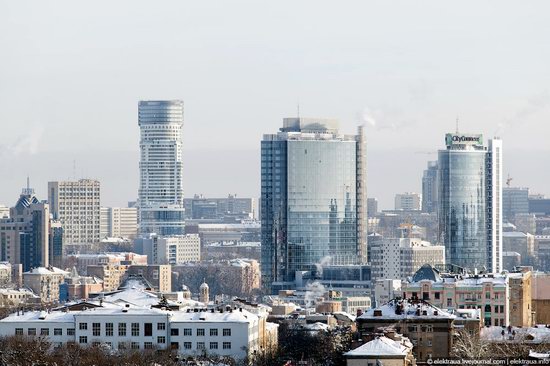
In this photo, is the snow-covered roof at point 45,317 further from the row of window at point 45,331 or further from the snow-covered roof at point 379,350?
the snow-covered roof at point 379,350

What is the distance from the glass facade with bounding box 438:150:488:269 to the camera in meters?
194

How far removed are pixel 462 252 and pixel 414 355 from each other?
11065cm

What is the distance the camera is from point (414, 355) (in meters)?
84.3

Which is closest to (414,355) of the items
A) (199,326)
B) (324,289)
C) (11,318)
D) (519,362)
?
(519,362)

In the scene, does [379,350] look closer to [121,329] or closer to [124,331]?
[124,331]

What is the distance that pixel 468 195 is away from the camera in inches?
7657

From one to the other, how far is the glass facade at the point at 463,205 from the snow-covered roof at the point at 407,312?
10066cm

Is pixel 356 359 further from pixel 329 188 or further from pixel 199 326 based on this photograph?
pixel 329 188

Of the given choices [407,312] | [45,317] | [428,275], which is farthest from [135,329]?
[428,275]

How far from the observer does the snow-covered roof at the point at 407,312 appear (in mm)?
90375

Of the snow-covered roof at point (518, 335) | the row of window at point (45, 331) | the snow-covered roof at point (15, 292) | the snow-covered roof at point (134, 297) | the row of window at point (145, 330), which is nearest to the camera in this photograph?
the snow-covered roof at point (518, 335)

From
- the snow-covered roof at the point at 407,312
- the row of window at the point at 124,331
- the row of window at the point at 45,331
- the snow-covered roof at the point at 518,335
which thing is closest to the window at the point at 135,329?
the row of window at the point at 124,331

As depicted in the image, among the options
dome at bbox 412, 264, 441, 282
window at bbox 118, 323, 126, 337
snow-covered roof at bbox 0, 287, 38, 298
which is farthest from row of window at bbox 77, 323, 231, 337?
snow-covered roof at bbox 0, 287, 38, 298

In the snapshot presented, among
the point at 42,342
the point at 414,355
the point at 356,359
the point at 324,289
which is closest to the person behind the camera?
the point at 356,359
